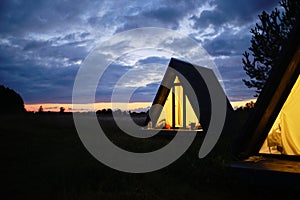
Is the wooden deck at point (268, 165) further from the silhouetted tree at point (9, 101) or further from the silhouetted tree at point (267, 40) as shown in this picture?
the silhouetted tree at point (9, 101)

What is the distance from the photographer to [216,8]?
14.2 metres

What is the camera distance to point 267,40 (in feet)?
48.6

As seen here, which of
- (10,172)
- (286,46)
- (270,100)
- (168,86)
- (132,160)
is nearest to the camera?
(286,46)

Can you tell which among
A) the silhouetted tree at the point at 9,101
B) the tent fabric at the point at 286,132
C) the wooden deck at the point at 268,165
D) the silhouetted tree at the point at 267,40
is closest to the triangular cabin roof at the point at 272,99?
the tent fabric at the point at 286,132

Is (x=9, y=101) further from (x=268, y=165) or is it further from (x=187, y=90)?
(x=268, y=165)

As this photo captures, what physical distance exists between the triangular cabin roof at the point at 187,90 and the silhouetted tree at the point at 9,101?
30.4 metres

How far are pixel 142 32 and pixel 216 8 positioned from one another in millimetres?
4156

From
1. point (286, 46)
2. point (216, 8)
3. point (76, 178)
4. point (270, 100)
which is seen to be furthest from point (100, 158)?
point (216, 8)

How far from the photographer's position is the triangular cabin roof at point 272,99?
202 inches

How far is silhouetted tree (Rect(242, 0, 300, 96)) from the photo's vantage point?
45.0 ft

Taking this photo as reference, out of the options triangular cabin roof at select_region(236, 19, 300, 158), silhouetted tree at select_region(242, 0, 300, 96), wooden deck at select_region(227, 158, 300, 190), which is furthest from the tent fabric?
silhouetted tree at select_region(242, 0, 300, 96)

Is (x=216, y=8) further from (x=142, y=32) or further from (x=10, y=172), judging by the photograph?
(x=10, y=172)

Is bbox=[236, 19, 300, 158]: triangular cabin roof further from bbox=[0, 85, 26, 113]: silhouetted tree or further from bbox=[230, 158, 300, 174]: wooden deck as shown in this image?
bbox=[0, 85, 26, 113]: silhouetted tree

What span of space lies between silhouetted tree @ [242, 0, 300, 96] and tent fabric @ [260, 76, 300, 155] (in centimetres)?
877
